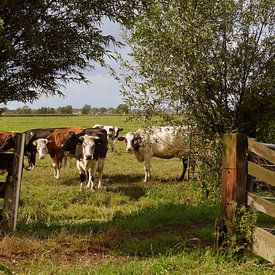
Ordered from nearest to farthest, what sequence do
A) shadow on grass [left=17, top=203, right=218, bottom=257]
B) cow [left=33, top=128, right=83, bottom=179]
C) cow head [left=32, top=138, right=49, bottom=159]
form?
shadow on grass [left=17, top=203, right=218, bottom=257]
cow [left=33, top=128, right=83, bottom=179]
cow head [left=32, top=138, right=49, bottom=159]

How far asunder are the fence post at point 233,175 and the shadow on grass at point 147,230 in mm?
1252

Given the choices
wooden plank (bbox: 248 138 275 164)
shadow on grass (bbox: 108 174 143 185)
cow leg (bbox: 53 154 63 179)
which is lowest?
shadow on grass (bbox: 108 174 143 185)

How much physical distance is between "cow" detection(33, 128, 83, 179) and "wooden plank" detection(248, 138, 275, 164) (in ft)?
45.4

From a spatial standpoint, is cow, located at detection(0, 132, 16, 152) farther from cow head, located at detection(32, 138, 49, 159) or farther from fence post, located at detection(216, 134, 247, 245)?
fence post, located at detection(216, 134, 247, 245)

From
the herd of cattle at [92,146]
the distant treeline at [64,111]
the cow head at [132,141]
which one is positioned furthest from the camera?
the distant treeline at [64,111]

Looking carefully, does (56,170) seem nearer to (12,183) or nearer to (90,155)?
(90,155)

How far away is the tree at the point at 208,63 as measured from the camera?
10773mm

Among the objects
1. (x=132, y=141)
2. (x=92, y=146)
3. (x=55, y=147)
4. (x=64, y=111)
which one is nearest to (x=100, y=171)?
(x=92, y=146)

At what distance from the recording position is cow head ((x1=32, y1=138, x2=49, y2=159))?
848 inches

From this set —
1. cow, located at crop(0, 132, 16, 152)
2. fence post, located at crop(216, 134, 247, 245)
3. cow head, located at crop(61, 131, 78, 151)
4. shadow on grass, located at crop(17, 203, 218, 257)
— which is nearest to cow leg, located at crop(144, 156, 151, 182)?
cow head, located at crop(61, 131, 78, 151)

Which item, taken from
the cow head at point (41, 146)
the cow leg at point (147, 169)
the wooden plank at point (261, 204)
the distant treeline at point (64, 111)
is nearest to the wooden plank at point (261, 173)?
the wooden plank at point (261, 204)

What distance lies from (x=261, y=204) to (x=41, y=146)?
1711cm

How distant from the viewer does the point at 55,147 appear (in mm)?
20203

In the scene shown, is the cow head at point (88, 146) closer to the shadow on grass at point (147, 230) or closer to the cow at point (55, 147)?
the cow at point (55, 147)
